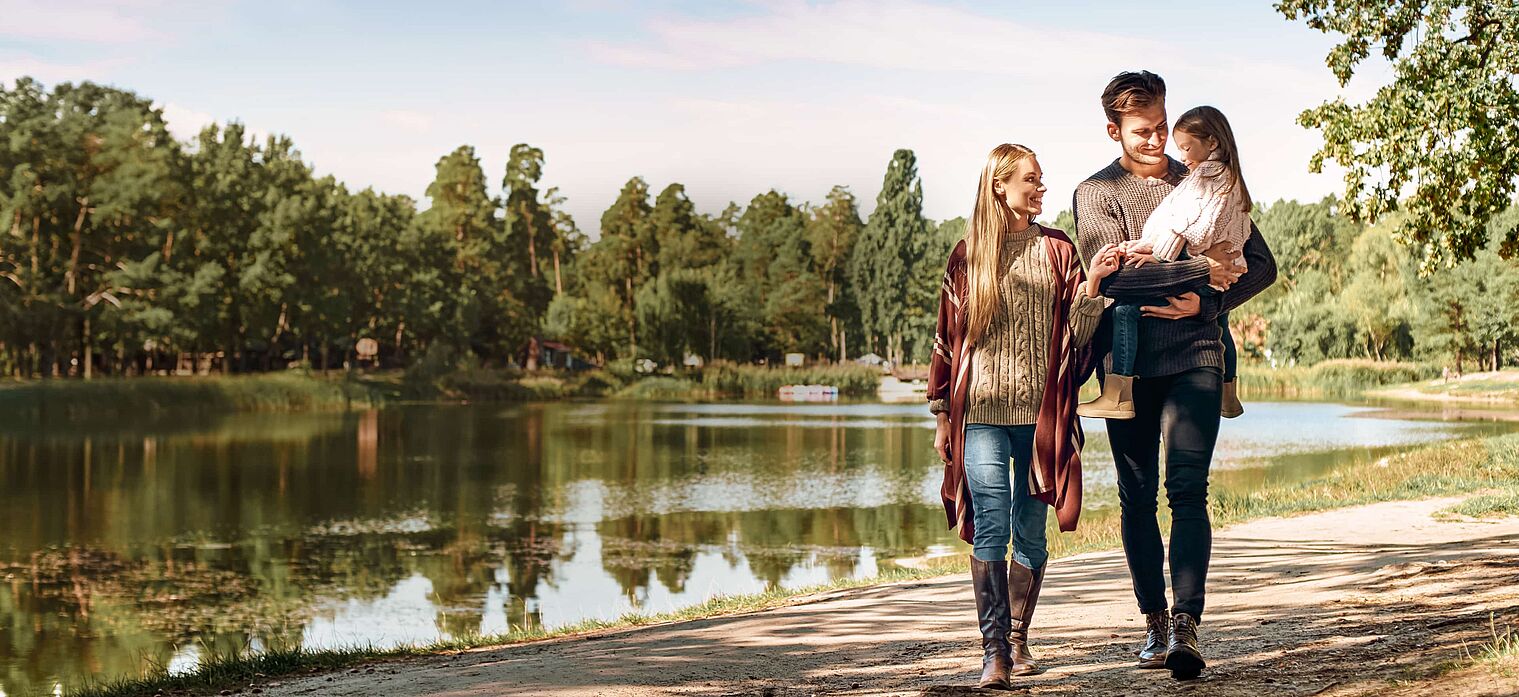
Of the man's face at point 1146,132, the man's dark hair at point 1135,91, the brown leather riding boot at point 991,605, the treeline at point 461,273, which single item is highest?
the treeline at point 461,273

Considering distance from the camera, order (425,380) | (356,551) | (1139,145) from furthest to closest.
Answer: (425,380), (356,551), (1139,145)

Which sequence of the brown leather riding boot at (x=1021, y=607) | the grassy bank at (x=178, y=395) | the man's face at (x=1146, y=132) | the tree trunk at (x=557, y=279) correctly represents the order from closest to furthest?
the man's face at (x=1146, y=132) < the brown leather riding boot at (x=1021, y=607) < the grassy bank at (x=178, y=395) < the tree trunk at (x=557, y=279)

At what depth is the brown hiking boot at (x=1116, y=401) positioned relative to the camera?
438 centimetres

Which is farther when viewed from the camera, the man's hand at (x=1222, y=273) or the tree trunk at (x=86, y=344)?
the tree trunk at (x=86, y=344)

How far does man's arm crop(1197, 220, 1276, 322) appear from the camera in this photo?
4352 mm

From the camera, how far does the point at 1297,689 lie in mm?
4109

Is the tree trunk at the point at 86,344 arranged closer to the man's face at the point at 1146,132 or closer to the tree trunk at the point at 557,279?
the tree trunk at the point at 557,279

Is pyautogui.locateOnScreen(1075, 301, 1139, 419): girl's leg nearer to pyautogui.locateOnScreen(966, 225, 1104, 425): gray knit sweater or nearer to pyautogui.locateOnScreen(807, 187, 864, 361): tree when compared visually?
pyautogui.locateOnScreen(966, 225, 1104, 425): gray knit sweater

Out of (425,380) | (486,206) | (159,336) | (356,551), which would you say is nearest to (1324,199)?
(486,206)

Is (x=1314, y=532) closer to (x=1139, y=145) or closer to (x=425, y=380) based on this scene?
(x=1139, y=145)

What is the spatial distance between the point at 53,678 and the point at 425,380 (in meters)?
55.0

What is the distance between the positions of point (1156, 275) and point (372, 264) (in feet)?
224

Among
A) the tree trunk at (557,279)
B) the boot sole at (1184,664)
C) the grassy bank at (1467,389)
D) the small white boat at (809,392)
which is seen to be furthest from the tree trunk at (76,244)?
the boot sole at (1184,664)

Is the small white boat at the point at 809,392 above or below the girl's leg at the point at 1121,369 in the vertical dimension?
below
